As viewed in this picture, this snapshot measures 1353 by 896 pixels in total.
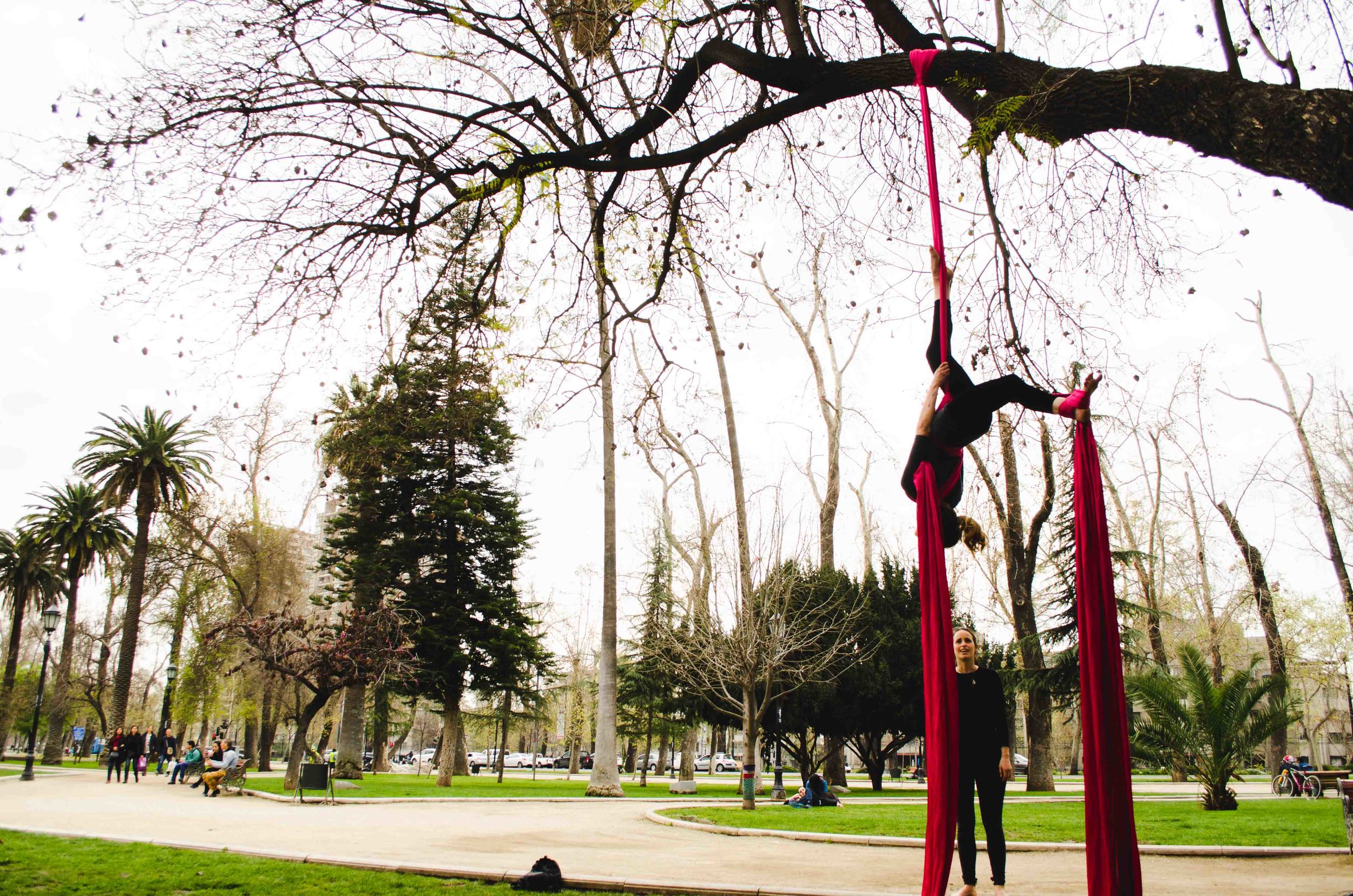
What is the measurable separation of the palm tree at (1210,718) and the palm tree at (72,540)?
38314mm

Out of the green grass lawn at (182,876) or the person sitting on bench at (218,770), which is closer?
the green grass lawn at (182,876)

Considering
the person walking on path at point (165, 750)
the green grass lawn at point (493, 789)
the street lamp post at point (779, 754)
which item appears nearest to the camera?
the street lamp post at point (779, 754)

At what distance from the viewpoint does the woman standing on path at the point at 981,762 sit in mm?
5375

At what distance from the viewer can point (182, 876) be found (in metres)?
6.81

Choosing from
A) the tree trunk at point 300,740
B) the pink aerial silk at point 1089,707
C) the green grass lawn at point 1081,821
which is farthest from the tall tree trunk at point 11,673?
the pink aerial silk at point 1089,707

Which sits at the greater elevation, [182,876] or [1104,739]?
[1104,739]

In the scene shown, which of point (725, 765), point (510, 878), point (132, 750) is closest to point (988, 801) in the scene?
point (510, 878)

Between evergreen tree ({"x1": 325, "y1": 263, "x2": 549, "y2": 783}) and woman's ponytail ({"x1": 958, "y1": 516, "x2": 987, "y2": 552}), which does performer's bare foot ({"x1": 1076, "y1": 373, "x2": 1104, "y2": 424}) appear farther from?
evergreen tree ({"x1": 325, "y1": 263, "x2": 549, "y2": 783})

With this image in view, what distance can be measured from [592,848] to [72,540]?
36.6 meters

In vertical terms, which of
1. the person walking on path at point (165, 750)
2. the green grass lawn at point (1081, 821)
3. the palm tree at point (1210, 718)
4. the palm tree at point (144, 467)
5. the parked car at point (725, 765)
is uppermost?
the palm tree at point (144, 467)

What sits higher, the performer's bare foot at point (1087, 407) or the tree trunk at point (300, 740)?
the performer's bare foot at point (1087, 407)

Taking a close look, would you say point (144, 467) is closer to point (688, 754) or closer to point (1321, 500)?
point (688, 754)

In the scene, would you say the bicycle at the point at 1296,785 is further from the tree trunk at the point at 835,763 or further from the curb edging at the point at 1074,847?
the curb edging at the point at 1074,847

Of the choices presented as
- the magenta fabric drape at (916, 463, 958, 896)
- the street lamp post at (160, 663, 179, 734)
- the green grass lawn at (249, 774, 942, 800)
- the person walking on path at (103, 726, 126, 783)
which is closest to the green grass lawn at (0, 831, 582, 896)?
the magenta fabric drape at (916, 463, 958, 896)
